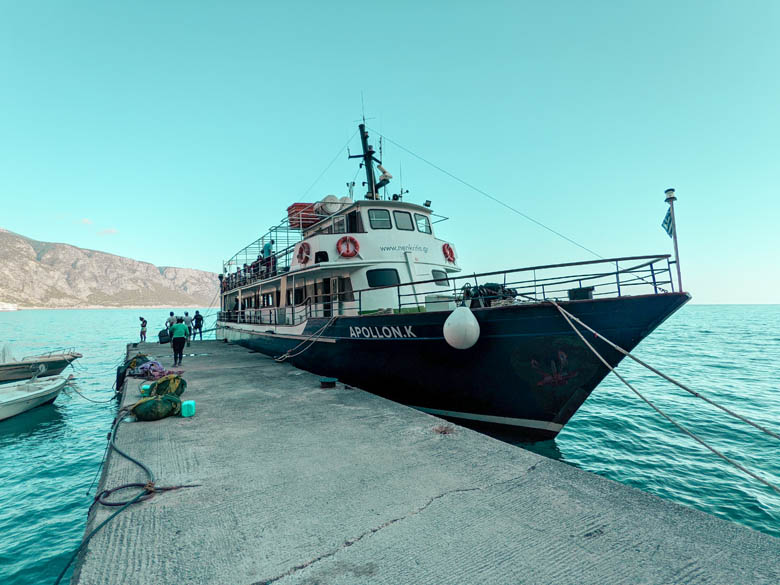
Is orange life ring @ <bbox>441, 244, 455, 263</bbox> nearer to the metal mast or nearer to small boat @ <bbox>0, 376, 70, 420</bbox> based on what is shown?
the metal mast

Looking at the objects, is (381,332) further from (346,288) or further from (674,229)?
(674,229)

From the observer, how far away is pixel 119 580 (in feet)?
8.79

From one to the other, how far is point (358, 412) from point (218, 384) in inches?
200

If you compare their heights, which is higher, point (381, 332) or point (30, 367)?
point (381, 332)

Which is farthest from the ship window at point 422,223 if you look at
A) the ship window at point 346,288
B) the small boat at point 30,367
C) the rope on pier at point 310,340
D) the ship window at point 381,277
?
the small boat at point 30,367

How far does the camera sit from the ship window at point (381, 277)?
11.2m

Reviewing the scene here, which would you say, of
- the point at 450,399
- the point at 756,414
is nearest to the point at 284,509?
the point at 450,399

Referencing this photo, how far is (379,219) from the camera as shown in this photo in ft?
39.0

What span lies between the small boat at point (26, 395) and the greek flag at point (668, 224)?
19.8 m

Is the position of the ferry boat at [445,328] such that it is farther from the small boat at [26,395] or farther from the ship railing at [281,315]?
the small boat at [26,395]

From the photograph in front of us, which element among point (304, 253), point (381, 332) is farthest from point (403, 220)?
point (381, 332)

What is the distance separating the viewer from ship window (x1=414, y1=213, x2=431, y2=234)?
12688mm

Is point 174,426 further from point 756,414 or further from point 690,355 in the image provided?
point 690,355

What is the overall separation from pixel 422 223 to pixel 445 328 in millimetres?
6554
